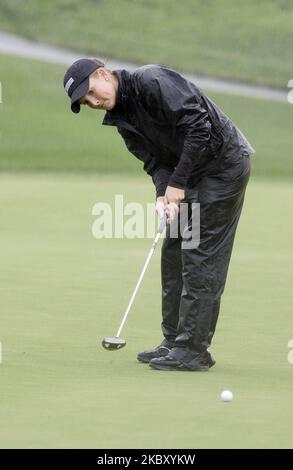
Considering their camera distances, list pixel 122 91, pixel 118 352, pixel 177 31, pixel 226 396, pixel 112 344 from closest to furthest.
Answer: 1. pixel 226 396
2. pixel 122 91
3. pixel 112 344
4. pixel 118 352
5. pixel 177 31

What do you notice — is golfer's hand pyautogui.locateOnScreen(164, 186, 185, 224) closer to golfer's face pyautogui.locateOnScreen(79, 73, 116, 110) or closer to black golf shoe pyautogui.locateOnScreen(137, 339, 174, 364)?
golfer's face pyautogui.locateOnScreen(79, 73, 116, 110)

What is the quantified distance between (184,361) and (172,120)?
1418mm

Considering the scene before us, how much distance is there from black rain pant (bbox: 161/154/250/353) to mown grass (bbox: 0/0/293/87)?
86.6 ft

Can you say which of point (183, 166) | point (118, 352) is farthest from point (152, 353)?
point (183, 166)

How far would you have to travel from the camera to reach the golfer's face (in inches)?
294

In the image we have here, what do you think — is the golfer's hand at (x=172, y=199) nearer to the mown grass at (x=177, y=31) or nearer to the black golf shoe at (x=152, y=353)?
the black golf shoe at (x=152, y=353)

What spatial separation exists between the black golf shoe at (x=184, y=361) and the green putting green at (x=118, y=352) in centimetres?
7

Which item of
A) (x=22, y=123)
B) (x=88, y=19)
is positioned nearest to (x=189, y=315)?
(x=22, y=123)

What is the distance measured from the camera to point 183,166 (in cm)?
763

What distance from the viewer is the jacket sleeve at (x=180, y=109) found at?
7.48 m

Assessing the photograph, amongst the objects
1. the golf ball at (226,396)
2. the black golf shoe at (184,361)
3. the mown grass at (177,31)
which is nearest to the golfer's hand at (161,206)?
the black golf shoe at (184,361)

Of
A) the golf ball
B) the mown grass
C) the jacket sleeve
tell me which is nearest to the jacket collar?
the jacket sleeve

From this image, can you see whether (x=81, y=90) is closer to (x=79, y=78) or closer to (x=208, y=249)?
(x=79, y=78)
